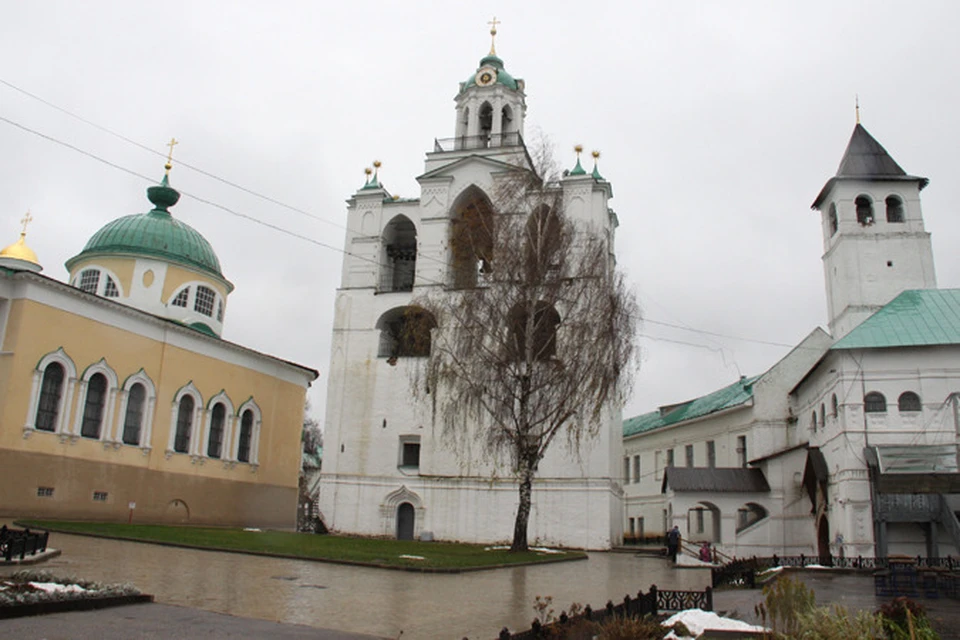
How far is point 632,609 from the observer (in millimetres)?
9586

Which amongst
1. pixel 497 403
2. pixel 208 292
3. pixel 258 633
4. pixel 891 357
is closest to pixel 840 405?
pixel 891 357

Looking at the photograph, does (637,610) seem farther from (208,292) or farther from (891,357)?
(208,292)

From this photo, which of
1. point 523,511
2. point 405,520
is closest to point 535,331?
point 523,511

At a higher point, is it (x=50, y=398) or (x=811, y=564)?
(x=50, y=398)

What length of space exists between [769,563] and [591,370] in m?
7.52

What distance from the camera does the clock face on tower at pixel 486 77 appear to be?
39.7m

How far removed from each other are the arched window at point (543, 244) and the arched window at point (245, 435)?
1650cm

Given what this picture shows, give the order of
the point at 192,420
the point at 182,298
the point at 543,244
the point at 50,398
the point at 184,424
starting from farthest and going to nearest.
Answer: the point at 182,298, the point at 192,420, the point at 184,424, the point at 50,398, the point at 543,244

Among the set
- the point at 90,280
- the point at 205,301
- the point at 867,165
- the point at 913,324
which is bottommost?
the point at 913,324

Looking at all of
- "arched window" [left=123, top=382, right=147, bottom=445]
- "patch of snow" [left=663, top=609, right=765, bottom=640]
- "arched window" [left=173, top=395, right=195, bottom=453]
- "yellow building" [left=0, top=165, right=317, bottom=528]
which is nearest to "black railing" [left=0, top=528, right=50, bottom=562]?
"patch of snow" [left=663, top=609, right=765, bottom=640]

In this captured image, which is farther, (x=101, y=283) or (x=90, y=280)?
(x=90, y=280)

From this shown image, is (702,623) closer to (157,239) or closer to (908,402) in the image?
(908,402)

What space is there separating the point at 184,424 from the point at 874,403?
2571cm

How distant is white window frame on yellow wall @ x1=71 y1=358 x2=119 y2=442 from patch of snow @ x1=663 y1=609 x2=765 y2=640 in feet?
76.0
